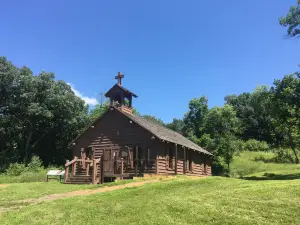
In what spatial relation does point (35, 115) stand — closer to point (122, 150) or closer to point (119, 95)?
point (119, 95)

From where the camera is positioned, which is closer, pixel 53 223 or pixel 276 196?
pixel 53 223

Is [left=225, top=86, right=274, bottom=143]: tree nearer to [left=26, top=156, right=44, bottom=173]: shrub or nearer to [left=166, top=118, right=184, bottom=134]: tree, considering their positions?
[left=166, top=118, right=184, bottom=134]: tree

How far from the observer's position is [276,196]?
1128 centimetres

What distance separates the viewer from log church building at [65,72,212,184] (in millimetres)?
22469

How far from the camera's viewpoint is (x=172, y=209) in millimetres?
10758

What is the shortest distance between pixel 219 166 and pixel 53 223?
32098 millimetres

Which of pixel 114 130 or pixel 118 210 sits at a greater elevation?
pixel 114 130

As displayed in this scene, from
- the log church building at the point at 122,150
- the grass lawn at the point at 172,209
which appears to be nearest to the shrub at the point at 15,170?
the log church building at the point at 122,150

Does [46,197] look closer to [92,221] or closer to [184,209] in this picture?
[92,221]

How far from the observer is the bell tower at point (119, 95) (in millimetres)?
26406

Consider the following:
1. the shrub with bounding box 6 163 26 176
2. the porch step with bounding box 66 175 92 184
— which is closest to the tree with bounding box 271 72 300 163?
the porch step with bounding box 66 175 92 184

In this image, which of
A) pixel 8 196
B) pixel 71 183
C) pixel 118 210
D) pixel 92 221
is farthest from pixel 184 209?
pixel 71 183

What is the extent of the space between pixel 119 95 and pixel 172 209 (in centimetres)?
1708

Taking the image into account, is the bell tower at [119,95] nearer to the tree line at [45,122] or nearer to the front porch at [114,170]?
the front porch at [114,170]
